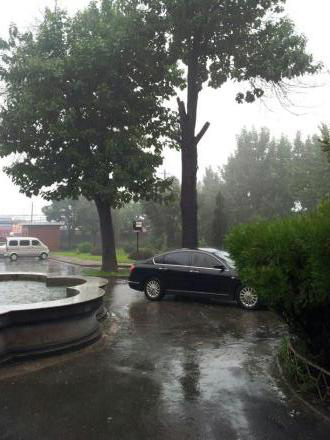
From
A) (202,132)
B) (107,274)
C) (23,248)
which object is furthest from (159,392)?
(23,248)

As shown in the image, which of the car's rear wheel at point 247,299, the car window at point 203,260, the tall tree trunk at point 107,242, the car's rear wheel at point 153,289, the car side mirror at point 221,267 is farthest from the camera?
the tall tree trunk at point 107,242

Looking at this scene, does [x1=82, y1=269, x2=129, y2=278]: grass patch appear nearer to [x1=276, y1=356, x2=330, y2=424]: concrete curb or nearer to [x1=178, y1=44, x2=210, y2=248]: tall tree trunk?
[x1=178, y1=44, x2=210, y2=248]: tall tree trunk

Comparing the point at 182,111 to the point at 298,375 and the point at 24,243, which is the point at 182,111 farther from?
the point at 24,243

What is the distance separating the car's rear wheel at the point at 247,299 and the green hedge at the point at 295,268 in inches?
231

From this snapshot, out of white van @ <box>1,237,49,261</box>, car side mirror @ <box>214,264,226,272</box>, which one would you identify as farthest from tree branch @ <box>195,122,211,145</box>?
white van @ <box>1,237,49,261</box>

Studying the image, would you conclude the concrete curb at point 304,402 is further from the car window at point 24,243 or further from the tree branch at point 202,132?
the car window at point 24,243

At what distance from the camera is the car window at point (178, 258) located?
1318cm

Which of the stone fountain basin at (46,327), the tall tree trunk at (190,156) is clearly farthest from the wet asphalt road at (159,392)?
the tall tree trunk at (190,156)

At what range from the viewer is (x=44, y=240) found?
191 ft

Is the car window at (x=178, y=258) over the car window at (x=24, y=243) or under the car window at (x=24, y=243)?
under

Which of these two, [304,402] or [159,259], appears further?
[159,259]

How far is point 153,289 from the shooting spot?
1348cm

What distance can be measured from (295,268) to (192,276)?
761 cm

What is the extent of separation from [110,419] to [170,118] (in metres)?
18.6
